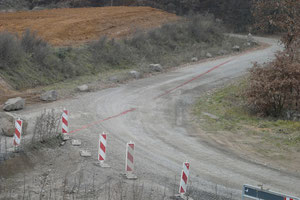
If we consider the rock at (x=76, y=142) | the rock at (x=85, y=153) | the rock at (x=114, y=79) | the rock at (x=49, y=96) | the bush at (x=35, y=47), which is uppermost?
the bush at (x=35, y=47)

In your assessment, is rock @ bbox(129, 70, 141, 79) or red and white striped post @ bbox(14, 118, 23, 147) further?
rock @ bbox(129, 70, 141, 79)

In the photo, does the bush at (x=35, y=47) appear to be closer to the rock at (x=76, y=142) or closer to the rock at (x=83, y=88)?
the rock at (x=83, y=88)

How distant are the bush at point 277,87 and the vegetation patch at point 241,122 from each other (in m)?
0.67

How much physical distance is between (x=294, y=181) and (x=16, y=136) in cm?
790

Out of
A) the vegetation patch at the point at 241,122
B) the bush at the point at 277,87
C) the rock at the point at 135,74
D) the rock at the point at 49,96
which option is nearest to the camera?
the vegetation patch at the point at 241,122

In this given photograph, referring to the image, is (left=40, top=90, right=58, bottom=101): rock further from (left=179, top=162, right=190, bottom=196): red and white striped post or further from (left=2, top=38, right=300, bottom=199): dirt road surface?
(left=179, top=162, right=190, bottom=196): red and white striped post

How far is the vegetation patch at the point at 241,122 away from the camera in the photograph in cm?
1505

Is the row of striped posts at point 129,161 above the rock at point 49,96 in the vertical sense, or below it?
above

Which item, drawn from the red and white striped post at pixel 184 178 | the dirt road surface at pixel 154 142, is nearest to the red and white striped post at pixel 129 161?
the dirt road surface at pixel 154 142

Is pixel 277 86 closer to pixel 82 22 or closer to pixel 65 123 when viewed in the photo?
pixel 65 123

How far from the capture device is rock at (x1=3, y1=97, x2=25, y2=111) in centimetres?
1749

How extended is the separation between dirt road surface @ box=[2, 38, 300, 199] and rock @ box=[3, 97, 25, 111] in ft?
1.35

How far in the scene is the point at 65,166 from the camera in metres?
11.5

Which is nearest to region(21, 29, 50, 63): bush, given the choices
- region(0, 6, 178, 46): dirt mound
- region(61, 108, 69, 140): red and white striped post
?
region(0, 6, 178, 46): dirt mound
